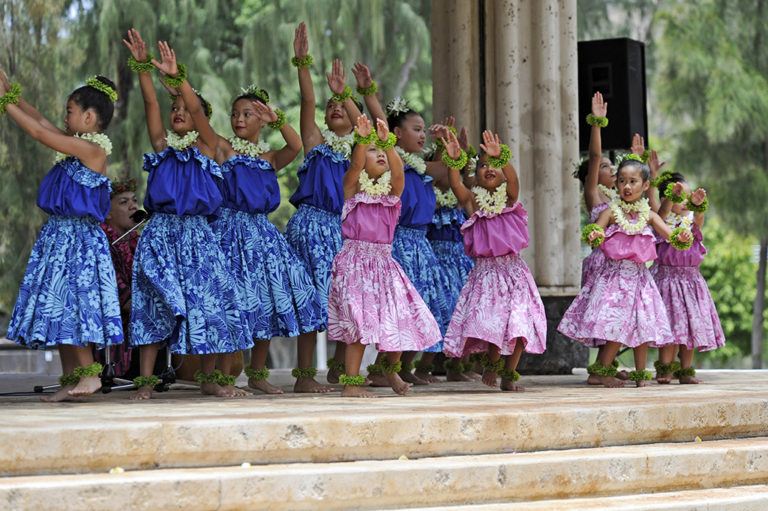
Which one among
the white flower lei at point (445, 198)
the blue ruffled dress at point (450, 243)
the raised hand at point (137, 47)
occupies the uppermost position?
the raised hand at point (137, 47)

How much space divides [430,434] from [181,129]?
7.24 ft

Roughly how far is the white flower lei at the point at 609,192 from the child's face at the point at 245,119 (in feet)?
7.15

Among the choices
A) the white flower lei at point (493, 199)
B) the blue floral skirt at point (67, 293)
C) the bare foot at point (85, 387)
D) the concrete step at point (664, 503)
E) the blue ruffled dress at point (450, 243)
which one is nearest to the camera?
the concrete step at point (664, 503)

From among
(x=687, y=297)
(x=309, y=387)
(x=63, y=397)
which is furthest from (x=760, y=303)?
(x=63, y=397)

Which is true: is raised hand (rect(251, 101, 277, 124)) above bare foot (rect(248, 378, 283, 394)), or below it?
above

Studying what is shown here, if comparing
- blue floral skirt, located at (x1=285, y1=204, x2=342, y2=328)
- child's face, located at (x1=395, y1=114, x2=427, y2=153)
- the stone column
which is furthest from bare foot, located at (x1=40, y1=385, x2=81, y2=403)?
the stone column

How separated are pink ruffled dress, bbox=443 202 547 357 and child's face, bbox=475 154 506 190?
0.46 feet

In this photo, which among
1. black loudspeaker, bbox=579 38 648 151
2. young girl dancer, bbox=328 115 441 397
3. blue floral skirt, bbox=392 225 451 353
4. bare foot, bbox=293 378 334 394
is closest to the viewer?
young girl dancer, bbox=328 115 441 397

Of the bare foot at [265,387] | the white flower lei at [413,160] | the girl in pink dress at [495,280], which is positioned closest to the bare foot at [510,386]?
the girl in pink dress at [495,280]

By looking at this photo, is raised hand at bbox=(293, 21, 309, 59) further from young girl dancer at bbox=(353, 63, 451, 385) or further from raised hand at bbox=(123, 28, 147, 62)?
raised hand at bbox=(123, 28, 147, 62)

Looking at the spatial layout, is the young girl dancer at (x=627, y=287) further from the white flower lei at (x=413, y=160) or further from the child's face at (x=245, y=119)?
the child's face at (x=245, y=119)

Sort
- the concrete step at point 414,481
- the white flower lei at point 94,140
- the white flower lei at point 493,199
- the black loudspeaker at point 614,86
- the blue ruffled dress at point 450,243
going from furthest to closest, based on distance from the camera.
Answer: the black loudspeaker at point 614,86 < the blue ruffled dress at point 450,243 < the white flower lei at point 493,199 < the white flower lei at point 94,140 < the concrete step at point 414,481

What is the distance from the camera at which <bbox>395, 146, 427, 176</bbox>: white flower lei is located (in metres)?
7.52

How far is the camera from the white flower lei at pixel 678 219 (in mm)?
7816
